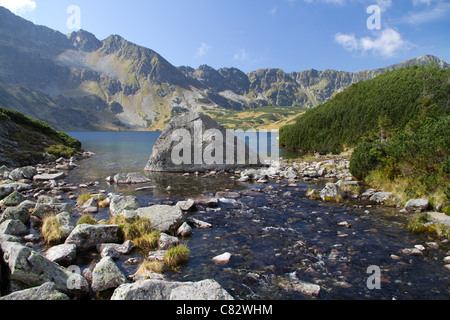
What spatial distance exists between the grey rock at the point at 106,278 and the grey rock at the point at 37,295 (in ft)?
4.53

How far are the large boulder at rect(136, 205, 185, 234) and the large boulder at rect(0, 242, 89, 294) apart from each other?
4.90m

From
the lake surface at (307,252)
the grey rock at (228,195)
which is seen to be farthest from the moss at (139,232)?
the grey rock at (228,195)

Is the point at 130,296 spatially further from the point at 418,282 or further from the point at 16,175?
the point at 16,175

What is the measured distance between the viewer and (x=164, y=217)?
42.0ft

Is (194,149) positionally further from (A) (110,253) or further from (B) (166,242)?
(A) (110,253)

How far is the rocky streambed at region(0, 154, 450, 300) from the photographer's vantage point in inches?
278

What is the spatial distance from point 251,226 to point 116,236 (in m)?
6.66

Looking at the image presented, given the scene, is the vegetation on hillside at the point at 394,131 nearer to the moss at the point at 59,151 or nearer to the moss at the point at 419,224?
the moss at the point at 419,224

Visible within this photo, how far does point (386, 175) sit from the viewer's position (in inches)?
725

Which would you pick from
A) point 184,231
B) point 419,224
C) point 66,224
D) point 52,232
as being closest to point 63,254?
point 52,232

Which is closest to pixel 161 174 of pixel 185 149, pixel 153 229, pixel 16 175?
pixel 185 149

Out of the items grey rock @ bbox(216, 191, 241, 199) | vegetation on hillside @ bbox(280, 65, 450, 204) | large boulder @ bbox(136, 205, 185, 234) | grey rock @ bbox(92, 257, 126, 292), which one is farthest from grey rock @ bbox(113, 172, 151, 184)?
vegetation on hillside @ bbox(280, 65, 450, 204)

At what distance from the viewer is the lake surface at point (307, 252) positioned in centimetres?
755

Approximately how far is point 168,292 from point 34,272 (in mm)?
3957
